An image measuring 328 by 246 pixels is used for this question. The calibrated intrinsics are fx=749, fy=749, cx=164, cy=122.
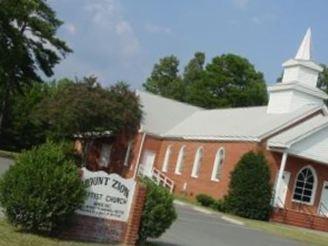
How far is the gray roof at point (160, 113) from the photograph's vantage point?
177 feet

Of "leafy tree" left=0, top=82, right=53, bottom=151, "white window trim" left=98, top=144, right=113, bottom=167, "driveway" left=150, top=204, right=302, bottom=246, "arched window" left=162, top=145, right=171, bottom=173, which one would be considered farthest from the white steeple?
"leafy tree" left=0, top=82, right=53, bottom=151

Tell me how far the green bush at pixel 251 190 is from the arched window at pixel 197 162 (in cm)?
793

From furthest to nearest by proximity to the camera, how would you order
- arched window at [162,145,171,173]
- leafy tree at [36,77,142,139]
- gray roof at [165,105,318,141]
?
arched window at [162,145,171,173] → leafy tree at [36,77,142,139] → gray roof at [165,105,318,141]

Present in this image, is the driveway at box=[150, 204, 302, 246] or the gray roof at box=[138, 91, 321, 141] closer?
the driveway at box=[150, 204, 302, 246]

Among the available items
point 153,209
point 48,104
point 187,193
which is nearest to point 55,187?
point 153,209

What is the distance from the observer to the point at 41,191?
1409cm

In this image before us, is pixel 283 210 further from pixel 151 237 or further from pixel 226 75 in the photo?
pixel 226 75

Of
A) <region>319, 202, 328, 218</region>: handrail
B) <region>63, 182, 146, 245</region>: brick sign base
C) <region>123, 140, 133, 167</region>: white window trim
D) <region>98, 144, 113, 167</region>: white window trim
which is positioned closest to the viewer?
<region>63, 182, 146, 245</region>: brick sign base

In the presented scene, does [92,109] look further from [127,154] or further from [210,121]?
[210,121]

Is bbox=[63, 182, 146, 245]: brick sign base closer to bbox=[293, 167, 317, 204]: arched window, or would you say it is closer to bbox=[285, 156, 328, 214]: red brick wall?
bbox=[285, 156, 328, 214]: red brick wall

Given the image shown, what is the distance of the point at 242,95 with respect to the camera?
85.6 meters

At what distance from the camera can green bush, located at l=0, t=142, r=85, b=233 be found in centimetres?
1408

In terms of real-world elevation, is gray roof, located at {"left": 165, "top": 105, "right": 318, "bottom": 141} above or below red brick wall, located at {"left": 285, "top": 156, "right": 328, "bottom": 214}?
above

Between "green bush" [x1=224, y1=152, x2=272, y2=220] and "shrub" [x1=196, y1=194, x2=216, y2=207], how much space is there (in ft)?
5.21
